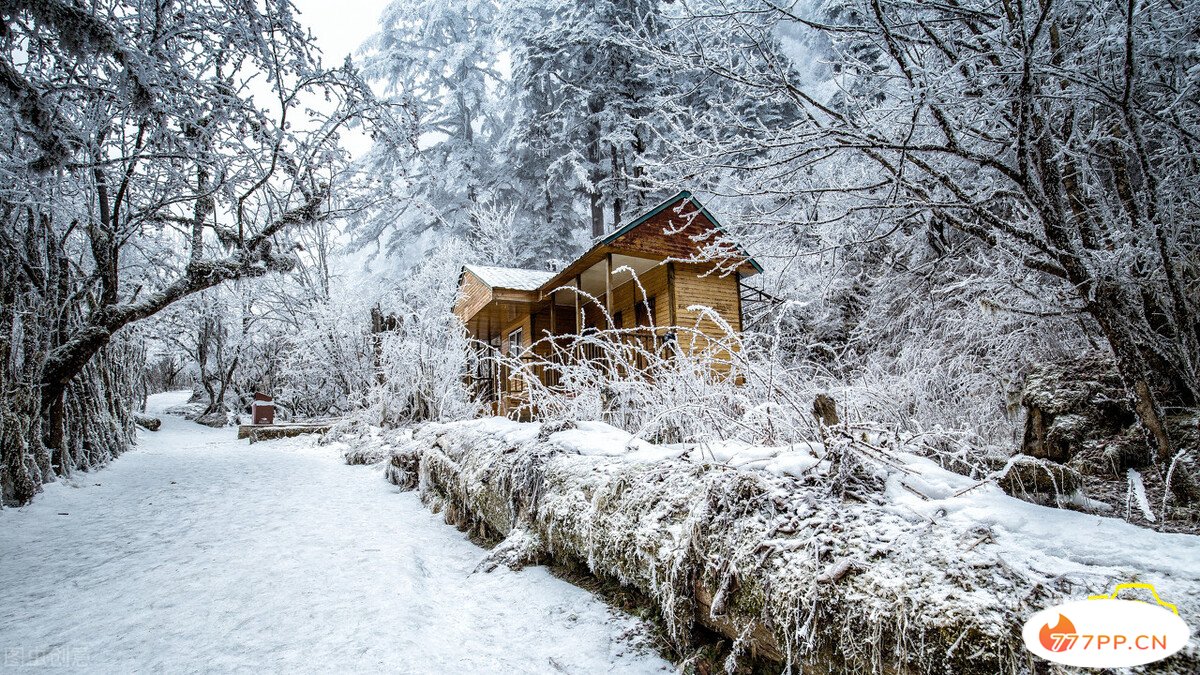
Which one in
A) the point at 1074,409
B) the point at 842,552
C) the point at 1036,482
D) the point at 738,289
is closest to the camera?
the point at 842,552

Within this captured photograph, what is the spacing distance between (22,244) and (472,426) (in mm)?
4098

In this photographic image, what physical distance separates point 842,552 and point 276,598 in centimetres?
240

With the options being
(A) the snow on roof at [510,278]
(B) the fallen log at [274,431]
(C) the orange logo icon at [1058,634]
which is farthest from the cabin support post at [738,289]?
(C) the orange logo icon at [1058,634]

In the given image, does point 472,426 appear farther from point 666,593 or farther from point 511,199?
point 511,199

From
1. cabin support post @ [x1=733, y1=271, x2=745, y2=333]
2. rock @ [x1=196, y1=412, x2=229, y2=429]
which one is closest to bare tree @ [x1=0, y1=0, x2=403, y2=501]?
cabin support post @ [x1=733, y1=271, x2=745, y2=333]

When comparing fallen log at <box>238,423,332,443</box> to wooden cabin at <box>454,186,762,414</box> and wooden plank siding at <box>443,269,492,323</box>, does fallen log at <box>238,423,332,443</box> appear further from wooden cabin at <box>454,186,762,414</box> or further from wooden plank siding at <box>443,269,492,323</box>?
wooden plank siding at <box>443,269,492,323</box>

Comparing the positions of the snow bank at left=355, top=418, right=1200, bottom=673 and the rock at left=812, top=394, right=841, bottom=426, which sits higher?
the rock at left=812, top=394, right=841, bottom=426

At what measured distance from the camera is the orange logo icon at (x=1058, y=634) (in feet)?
3.12

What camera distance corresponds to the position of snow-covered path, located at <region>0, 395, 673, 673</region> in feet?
5.96

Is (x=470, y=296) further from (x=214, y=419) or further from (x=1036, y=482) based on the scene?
(x=1036, y=482)

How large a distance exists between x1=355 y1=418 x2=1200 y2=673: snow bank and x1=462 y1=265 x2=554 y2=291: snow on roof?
9.28 metres

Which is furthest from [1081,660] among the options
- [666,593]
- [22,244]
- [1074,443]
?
[22,244]

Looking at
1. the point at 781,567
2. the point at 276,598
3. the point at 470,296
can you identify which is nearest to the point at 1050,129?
the point at 781,567

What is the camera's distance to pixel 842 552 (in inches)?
55.1
